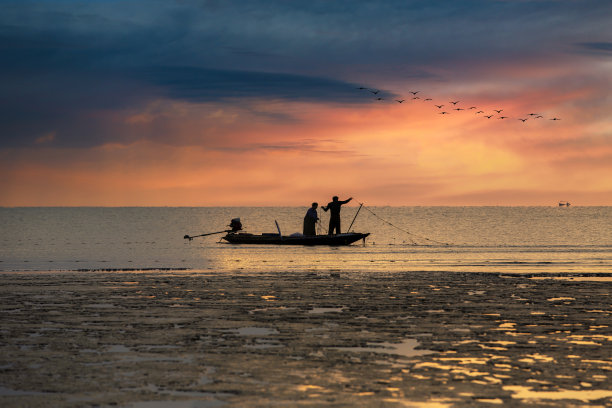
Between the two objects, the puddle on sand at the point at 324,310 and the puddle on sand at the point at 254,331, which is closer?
the puddle on sand at the point at 254,331

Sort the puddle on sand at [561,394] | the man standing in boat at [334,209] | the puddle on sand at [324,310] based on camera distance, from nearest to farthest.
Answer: the puddle on sand at [561,394]
the puddle on sand at [324,310]
the man standing in boat at [334,209]

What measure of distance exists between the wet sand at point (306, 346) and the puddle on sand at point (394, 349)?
41 mm

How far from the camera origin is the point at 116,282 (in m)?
33.7

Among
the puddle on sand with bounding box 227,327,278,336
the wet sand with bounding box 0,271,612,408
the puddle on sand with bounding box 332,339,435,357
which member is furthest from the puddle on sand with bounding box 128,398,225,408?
the puddle on sand with bounding box 227,327,278,336

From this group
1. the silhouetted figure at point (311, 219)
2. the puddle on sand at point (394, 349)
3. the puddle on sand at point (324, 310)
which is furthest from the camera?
the silhouetted figure at point (311, 219)

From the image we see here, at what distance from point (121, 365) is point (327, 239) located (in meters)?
58.0

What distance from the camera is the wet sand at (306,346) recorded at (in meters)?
13.0

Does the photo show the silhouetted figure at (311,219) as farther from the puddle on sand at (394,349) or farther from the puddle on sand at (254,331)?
the puddle on sand at (394,349)

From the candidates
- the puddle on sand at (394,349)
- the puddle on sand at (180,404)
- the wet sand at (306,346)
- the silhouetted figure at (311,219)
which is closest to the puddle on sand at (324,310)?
the wet sand at (306,346)

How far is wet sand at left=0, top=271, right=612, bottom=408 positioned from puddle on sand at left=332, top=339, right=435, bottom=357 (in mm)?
41

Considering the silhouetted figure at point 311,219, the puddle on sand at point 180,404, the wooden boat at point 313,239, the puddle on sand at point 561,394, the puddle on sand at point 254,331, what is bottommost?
the puddle on sand at point 180,404

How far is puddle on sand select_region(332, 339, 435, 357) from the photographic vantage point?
16.5 meters

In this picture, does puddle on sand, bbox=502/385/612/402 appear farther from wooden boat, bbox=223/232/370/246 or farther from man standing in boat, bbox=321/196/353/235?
wooden boat, bbox=223/232/370/246

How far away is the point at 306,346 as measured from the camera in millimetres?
17250
